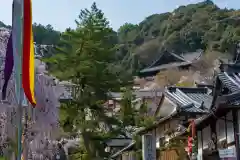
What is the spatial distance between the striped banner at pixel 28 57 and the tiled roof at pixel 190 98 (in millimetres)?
15202

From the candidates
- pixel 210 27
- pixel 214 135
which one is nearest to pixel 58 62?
pixel 214 135

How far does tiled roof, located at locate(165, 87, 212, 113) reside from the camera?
2351cm

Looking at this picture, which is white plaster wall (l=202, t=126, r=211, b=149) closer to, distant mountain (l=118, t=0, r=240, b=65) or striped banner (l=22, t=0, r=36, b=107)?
striped banner (l=22, t=0, r=36, b=107)

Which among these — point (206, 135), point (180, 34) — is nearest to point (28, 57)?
point (206, 135)

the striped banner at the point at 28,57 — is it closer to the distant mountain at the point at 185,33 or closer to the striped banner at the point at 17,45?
the striped banner at the point at 17,45

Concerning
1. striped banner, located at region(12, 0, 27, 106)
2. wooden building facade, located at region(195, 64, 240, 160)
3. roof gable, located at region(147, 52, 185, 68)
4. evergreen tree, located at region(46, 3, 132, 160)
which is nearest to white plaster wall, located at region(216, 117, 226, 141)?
wooden building facade, located at region(195, 64, 240, 160)

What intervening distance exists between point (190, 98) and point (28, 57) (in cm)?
1834

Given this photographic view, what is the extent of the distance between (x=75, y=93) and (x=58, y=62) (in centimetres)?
214

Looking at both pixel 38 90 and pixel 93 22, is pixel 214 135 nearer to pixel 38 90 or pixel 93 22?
pixel 38 90

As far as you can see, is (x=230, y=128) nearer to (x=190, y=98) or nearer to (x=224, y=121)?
(x=224, y=121)

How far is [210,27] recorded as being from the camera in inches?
3339

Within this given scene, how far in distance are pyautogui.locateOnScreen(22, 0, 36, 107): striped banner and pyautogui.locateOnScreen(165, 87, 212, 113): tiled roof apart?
49.9 ft

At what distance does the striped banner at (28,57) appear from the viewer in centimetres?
829

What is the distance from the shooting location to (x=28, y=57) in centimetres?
870
